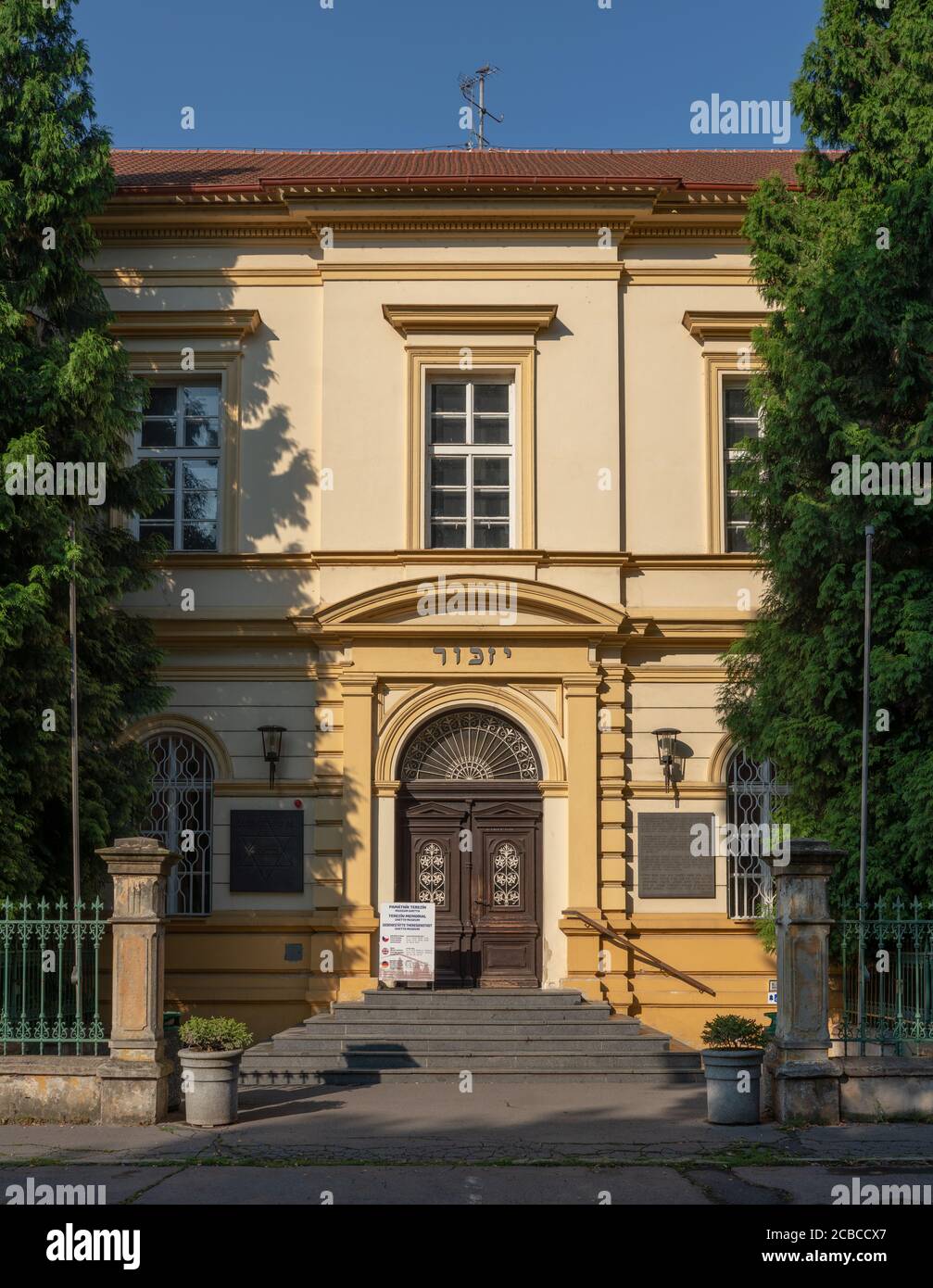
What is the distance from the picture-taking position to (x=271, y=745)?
18.1 meters

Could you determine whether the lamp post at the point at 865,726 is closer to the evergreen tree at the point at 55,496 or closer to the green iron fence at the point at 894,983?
the green iron fence at the point at 894,983

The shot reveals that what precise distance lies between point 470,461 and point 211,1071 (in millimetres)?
9084

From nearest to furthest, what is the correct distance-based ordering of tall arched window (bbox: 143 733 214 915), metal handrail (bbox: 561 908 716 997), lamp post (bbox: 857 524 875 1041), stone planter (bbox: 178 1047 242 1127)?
stone planter (bbox: 178 1047 242 1127) < lamp post (bbox: 857 524 875 1041) < metal handrail (bbox: 561 908 716 997) < tall arched window (bbox: 143 733 214 915)

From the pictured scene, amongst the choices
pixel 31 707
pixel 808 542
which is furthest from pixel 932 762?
pixel 31 707

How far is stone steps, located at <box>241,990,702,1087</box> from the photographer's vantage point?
15359mm

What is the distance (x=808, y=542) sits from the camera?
1617cm

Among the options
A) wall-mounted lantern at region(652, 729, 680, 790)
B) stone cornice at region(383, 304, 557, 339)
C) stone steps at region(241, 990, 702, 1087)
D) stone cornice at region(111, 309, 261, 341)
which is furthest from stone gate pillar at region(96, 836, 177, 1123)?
stone cornice at region(383, 304, 557, 339)

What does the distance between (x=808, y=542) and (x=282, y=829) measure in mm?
7097

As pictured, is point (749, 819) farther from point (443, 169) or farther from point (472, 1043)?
point (443, 169)

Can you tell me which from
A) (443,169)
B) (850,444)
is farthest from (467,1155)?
(443,169)

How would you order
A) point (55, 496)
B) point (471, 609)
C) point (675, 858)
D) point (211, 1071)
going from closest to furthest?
1. point (211, 1071)
2. point (55, 496)
3. point (675, 858)
4. point (471, 609)

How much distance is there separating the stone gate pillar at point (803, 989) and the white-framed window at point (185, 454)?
30.3ft

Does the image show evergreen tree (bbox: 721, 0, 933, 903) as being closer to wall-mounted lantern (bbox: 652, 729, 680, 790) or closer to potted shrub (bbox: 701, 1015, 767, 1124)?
wall-mounted lantern (bbox: 652, 729, 680, 790)

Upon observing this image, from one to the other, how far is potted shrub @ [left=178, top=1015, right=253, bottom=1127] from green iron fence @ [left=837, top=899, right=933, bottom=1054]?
5.24 m
